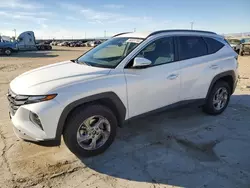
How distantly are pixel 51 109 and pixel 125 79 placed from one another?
3.73ft

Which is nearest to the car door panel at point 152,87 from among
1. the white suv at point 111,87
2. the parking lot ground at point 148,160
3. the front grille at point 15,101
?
the white suv at point 111,87

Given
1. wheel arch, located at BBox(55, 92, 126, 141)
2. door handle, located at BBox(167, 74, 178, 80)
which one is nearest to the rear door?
door handle, located at BBox(167, 74, 178, 80)

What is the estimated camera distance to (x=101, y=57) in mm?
4086

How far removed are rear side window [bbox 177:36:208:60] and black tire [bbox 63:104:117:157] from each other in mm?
1727

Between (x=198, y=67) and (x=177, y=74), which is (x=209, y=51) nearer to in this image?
(x=198, y=67)

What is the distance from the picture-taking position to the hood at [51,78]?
10.00 feet

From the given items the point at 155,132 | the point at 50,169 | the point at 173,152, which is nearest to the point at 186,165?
the point at 173,152

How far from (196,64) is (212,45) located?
2.68 ft

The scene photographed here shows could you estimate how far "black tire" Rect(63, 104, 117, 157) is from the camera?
3.16 metres

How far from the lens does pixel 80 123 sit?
320cm

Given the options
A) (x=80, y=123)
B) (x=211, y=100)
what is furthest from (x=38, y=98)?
(x=211, y=100)

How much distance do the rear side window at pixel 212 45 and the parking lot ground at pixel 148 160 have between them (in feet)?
4.81

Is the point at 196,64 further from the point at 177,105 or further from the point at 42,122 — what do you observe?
the point at 42,122

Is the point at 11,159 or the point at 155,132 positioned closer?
the point at 11,159
